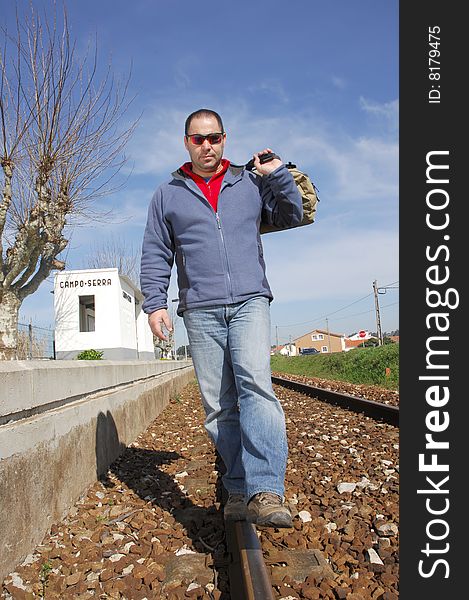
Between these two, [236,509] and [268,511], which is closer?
[268,511]

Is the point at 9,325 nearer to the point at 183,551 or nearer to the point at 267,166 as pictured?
the point at 183,551

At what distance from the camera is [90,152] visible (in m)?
13.7

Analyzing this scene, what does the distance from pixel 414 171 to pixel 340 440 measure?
3738 mm

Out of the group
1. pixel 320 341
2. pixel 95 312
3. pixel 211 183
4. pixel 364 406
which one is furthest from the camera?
pixel 320 341

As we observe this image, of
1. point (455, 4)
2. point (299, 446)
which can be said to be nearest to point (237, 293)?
point (455, 4)

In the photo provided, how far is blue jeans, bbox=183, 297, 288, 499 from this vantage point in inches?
106

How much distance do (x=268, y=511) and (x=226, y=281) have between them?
1.11m

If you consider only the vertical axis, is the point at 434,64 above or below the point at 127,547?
above

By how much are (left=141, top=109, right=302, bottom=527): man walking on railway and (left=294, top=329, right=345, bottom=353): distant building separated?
10727 centimetres

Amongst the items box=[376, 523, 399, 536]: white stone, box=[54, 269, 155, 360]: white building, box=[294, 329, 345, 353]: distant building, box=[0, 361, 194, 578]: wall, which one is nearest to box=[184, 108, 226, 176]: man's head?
box=[0, 361, 194, 578]: wall

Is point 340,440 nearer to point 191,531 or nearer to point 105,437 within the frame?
point 105,437

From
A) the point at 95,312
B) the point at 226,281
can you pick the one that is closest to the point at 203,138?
the point at 226,281

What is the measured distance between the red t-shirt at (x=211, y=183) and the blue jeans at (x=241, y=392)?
592 mm

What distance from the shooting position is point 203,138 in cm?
297
